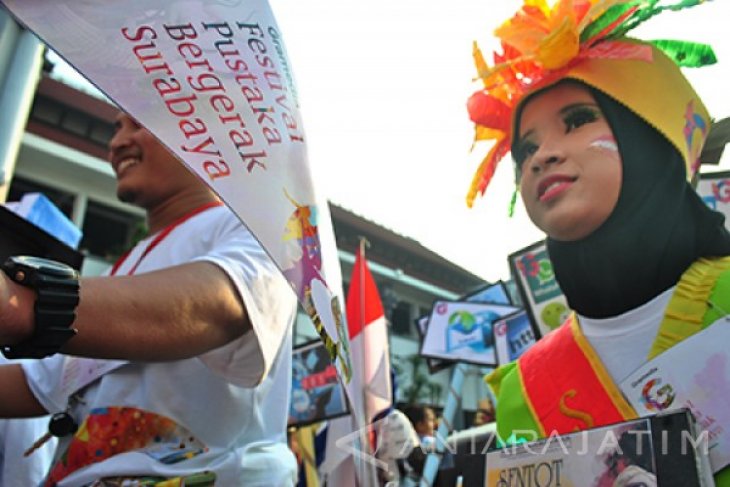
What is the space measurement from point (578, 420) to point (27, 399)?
3.99ft

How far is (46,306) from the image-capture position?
760 millimetres

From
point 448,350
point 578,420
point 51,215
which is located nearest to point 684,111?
point 578,420

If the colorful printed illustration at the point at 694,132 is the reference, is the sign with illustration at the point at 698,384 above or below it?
below

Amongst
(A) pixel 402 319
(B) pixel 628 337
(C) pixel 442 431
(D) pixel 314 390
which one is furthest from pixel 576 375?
(A) pixel 402 319

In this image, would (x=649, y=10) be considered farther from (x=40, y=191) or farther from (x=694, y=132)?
(x=40, y=191)

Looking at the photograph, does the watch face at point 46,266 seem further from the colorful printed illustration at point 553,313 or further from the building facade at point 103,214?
the building facade at point 103,214

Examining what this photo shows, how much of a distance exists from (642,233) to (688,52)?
49cm

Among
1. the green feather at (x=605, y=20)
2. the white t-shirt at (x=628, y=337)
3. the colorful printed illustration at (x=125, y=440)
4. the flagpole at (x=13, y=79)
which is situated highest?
the flagpole at (x=13, y=79)

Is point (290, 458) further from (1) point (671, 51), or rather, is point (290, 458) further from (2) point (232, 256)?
(1) point (671, 51)

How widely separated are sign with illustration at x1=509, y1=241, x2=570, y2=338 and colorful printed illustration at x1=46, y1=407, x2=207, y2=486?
1.53 metres

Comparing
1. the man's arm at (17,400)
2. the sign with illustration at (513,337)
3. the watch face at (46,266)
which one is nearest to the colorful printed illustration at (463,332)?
the sign with illustration at (513,337)

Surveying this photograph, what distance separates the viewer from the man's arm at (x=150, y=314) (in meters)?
0.76

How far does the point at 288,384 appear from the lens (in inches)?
56.6

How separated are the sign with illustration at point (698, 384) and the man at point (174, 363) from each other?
0.69 meters
